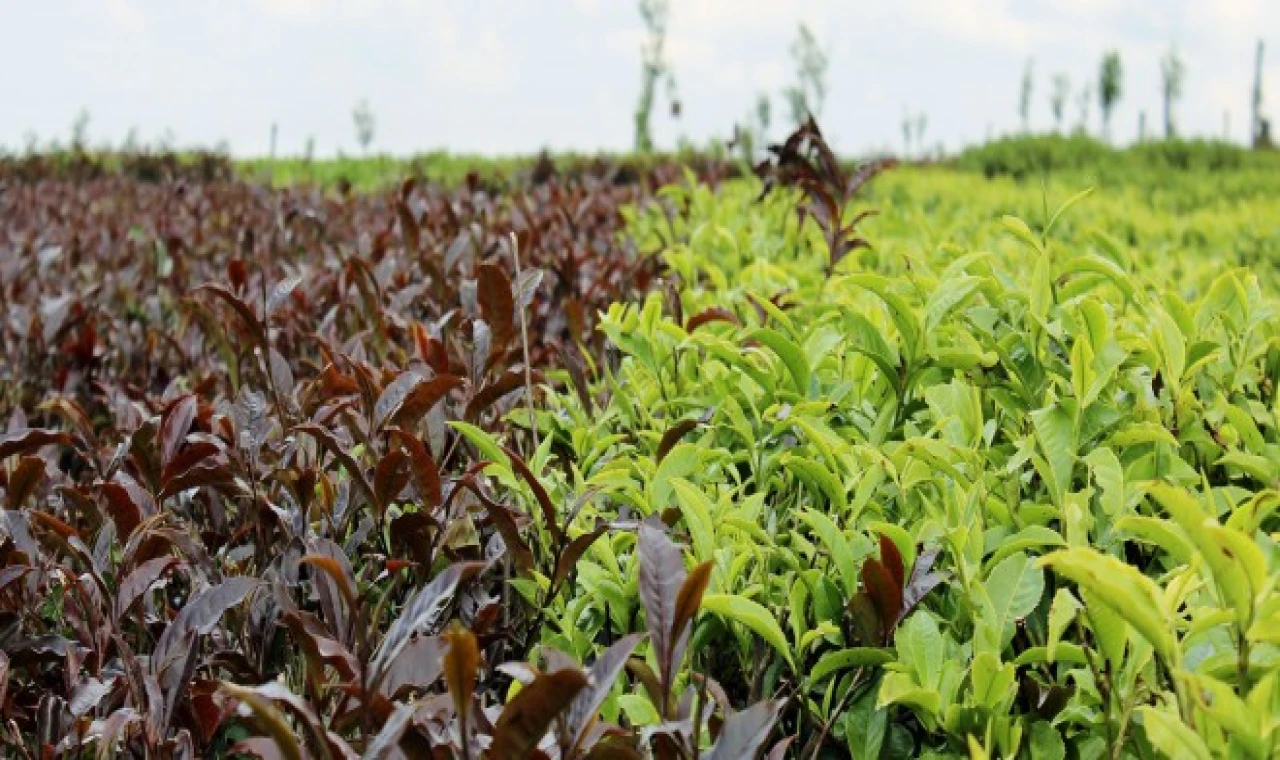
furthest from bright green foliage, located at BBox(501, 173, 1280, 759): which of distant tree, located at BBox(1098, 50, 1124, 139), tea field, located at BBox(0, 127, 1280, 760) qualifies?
distant tree, located at BBox(1098, 50, 1124, 139)

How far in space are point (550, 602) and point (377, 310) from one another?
1.76 meters

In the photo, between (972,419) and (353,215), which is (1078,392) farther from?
(353,215)

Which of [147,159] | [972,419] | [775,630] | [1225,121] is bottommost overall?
[775,630]

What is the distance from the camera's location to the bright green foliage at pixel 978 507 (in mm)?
1438

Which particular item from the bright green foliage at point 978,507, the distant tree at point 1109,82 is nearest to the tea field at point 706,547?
the bright green foliage at point 978,507

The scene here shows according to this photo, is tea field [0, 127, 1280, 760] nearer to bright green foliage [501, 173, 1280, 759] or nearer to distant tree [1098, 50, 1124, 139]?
bright green foliage [501, 173, 1280, 759]

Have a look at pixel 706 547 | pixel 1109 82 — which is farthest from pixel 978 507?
pixel 1109 82

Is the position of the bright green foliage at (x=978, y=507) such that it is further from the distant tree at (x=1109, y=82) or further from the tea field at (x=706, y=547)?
the distant tree at (x=1109, y=82)

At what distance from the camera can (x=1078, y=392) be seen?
1.97 meters

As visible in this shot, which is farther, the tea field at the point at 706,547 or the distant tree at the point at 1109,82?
the distant tree at the point at 1109,82

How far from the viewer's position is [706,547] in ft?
5.74

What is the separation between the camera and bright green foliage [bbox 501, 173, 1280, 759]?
1.44 m

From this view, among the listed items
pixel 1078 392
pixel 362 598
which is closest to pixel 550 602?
pixel 362 598

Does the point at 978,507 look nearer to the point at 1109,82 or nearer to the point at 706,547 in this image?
the point at 706,547
